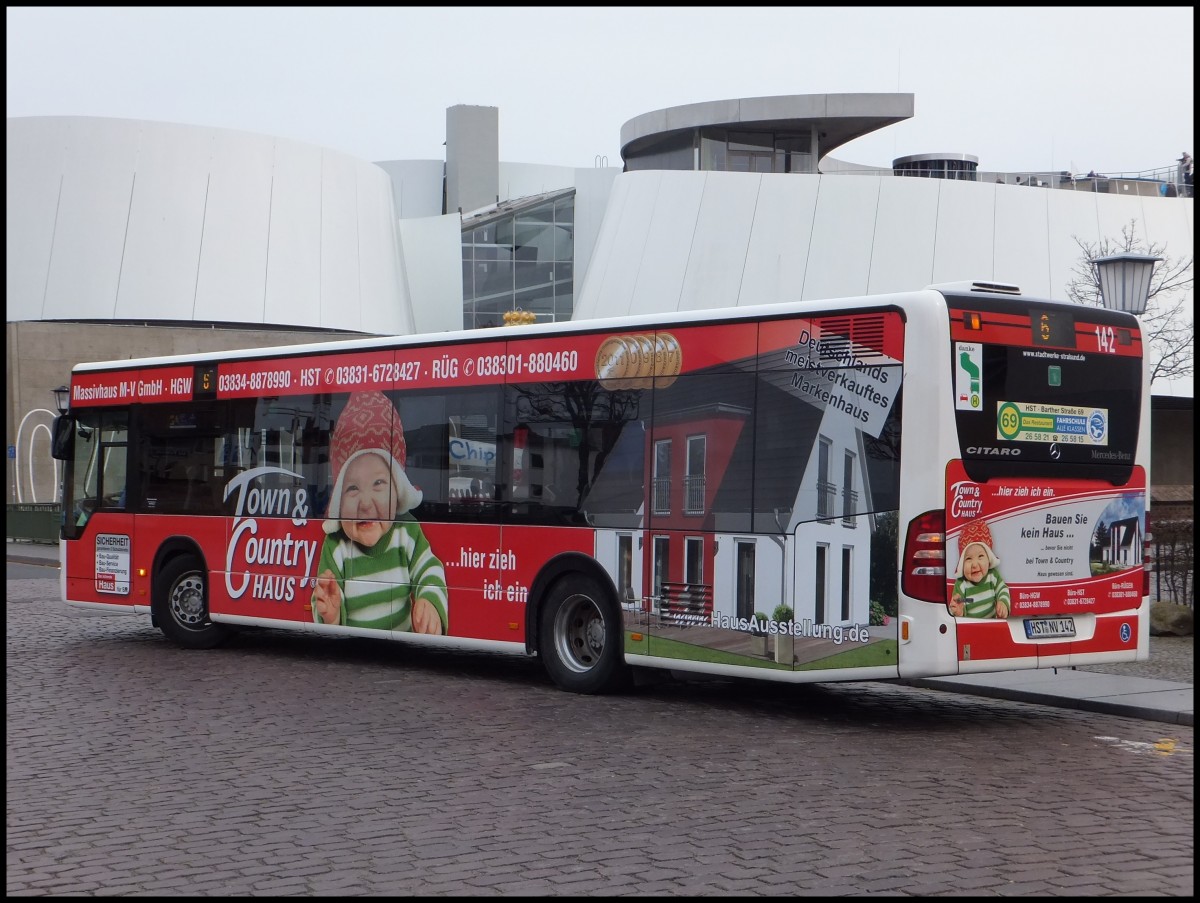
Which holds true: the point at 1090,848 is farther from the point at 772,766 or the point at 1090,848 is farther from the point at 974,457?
the point at 974,457

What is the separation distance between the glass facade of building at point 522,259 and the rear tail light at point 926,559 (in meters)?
54.8

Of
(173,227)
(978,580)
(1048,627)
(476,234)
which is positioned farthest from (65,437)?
(476,234)

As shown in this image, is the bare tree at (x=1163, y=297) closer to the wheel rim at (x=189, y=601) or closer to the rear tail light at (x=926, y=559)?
the wheel rim at (x=189, y=601)

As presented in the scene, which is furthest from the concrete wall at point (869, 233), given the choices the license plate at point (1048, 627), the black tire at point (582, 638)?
the license plate at point (1048, 627)

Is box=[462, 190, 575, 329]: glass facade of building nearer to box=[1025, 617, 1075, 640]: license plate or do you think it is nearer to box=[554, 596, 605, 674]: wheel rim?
box=[554, 596, 605, 674]: wheel rim

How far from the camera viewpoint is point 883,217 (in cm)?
4506

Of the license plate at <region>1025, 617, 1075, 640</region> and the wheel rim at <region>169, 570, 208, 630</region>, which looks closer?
the license plate at <region>1025, 617, 1075, 640</region>

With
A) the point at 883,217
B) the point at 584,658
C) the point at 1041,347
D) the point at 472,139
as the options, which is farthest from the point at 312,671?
the point at 472,139

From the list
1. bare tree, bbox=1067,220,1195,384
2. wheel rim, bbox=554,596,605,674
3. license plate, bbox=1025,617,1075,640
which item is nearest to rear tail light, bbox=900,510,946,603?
license plate, bbox=1025,617,1075,640

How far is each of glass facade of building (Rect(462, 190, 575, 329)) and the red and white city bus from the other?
50243mm

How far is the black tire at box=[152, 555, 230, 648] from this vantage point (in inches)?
607

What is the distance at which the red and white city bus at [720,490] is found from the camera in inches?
385

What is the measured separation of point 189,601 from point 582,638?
5600mm

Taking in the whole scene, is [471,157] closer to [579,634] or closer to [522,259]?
[522,259]
